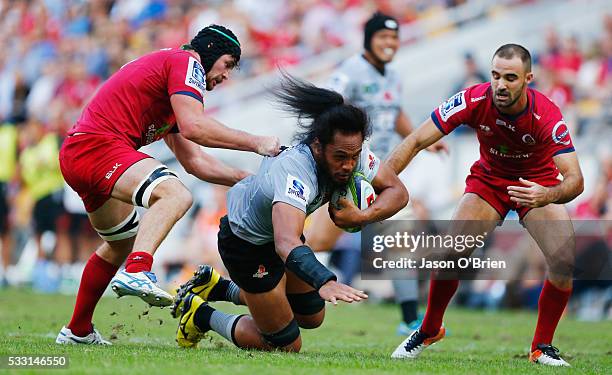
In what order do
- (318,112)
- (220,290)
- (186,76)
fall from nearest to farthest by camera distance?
(318,112) → (186,76) → (220,290)

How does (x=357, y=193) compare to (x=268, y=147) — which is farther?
(x=268, y=147)

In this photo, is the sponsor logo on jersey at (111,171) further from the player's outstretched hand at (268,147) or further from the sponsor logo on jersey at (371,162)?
the sponsor logo on jersey at (371,162)

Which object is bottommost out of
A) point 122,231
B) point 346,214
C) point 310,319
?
point 310,319

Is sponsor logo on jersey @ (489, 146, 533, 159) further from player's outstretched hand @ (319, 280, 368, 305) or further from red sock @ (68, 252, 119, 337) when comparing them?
red sock @ (68, 252, 119, 337)

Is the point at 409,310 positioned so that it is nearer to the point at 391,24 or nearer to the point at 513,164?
the point at 513,164

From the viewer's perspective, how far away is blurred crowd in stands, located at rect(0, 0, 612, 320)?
52.3ft

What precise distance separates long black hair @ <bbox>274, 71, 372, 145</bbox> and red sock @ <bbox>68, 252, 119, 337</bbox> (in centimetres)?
198

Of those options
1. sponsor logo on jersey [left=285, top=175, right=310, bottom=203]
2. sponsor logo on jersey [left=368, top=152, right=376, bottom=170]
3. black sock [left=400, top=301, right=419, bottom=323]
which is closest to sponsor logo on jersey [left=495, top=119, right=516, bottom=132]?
sponsor logo on jersey [left=368, top=152, right=376, bottom=170]

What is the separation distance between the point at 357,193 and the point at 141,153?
1.65m

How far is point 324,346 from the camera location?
902 cm

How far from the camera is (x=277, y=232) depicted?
655 centimetres

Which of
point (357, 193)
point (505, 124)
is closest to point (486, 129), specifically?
point (505, 124)

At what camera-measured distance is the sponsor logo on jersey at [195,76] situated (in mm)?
7484

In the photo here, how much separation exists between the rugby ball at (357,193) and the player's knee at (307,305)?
45.8 inches
